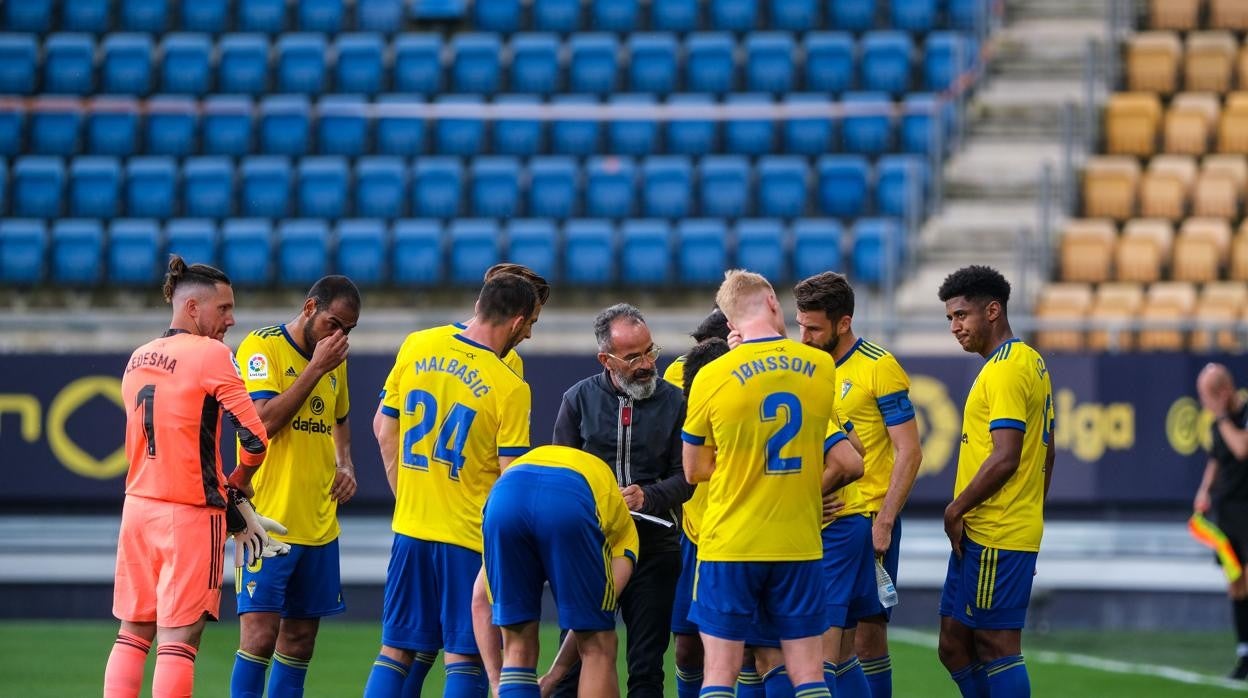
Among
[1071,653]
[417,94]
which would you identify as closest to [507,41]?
[417,94]

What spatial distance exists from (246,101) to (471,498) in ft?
44.1

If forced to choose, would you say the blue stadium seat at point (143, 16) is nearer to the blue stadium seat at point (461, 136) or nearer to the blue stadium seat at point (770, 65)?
the blue stadium seat at point (461, 136)

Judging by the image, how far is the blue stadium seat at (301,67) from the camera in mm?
20203

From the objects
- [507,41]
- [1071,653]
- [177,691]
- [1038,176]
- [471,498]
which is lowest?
[1071,653]

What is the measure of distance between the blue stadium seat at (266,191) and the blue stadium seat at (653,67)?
A: 4.11 m

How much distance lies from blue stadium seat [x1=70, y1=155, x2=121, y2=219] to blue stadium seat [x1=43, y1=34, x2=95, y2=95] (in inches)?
73.6

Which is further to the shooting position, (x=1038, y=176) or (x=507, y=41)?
(x=507, y=41)

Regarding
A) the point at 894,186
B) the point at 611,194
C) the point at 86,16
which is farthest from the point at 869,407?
the point at 86,16

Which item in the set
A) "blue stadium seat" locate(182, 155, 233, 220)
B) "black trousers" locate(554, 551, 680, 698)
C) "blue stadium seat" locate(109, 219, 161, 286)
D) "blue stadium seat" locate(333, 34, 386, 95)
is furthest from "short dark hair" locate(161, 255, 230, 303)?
"blue stadium seat" locate(333, 34, 386, 95)

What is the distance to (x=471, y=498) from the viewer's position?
756cm

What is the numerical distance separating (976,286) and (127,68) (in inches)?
579

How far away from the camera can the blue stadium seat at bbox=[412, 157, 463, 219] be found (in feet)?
60.4

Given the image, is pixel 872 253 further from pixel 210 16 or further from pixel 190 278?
pixel 190 278

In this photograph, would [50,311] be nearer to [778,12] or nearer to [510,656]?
[778,12]
